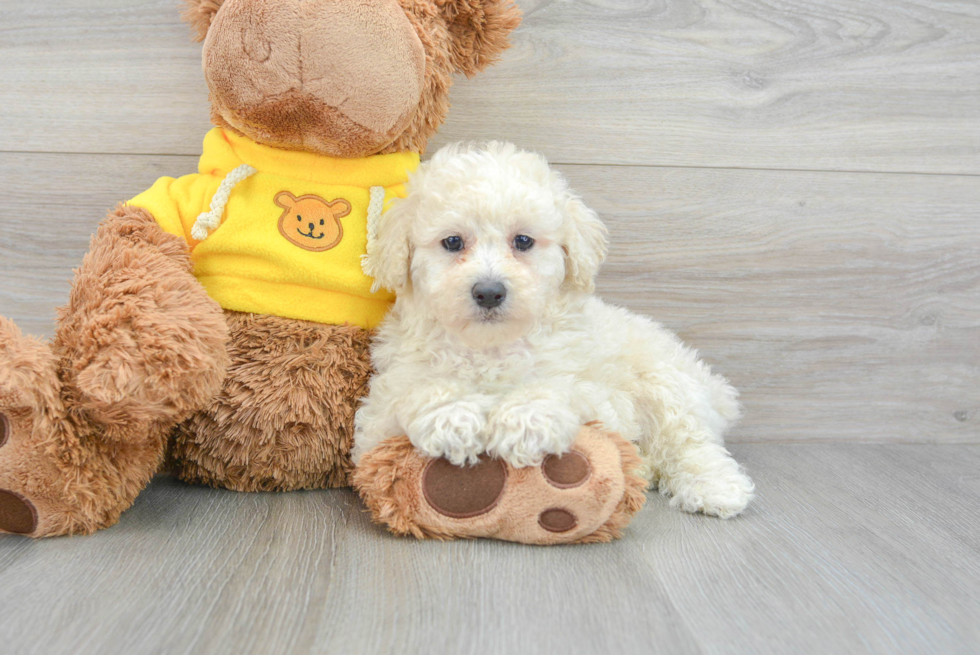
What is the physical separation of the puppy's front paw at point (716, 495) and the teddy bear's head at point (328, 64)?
849 mm

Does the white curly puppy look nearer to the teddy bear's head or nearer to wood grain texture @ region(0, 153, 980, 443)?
the teddy bear's head

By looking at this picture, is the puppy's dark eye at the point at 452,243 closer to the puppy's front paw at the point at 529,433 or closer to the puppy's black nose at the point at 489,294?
the puppy's black nose at the point at 489,294

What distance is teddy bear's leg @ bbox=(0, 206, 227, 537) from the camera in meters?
1.06

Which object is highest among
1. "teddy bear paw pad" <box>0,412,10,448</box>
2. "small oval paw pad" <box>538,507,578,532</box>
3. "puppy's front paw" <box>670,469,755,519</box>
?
"teddy bear paw pad" <box>0,412,10,448</box>

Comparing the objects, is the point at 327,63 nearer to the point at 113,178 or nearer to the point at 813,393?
the point at 113,178

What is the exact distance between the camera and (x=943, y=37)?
5.67 ft

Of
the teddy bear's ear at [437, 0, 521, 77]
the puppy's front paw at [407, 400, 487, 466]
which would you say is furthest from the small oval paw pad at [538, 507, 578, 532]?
the teddy bear's ear at [437, 0, 521, 77]

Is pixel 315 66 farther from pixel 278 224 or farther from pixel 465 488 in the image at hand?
pixel 465 488

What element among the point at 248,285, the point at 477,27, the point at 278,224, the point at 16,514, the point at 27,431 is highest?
the point at 477,27

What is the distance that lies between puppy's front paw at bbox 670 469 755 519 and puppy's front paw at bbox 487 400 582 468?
35cm

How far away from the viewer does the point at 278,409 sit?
1.26m

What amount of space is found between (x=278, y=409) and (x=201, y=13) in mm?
704

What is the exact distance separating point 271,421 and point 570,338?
543 millimetres

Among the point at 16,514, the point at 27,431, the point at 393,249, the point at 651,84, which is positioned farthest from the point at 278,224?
the point at 651,84
